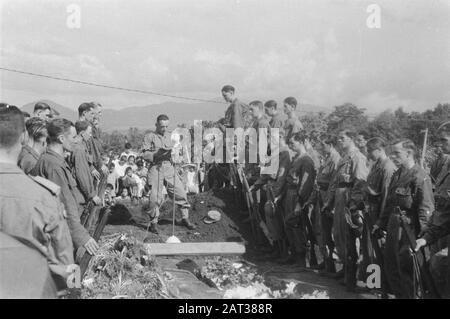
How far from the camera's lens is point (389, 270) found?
6414 millimetres

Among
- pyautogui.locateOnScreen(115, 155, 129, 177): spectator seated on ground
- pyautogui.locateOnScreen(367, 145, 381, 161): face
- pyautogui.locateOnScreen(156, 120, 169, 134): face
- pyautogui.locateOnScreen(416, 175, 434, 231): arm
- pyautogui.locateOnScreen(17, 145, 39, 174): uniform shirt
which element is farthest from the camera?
pyautogui.locateOnScreen(115, 155, 129, 177): spectator seated on ground

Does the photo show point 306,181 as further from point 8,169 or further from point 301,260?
point 8,169

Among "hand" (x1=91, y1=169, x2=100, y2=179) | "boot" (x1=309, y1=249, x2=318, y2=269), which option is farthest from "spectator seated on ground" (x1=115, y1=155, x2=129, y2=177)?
"boot" (x1=309, y1=249, x2=318, y2=269)

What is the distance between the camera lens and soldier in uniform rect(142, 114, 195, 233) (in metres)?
10.4

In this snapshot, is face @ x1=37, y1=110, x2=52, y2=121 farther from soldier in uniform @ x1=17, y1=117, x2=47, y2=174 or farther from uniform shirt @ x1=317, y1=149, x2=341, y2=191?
uniform shirt @ x1=317, y1=149, x2=341, y2=191

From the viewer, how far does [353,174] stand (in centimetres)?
753

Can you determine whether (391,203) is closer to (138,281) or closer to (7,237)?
(138,281)

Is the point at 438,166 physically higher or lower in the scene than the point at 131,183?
higher

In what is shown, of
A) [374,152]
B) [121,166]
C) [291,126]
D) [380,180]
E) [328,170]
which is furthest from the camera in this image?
[121,166]

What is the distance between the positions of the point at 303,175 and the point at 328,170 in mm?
468

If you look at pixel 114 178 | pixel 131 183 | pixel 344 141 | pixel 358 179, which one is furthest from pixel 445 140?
pixel 114 178

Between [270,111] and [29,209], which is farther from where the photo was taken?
[270,111]

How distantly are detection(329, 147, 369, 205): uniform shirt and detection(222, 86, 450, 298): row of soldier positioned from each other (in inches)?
0.6
